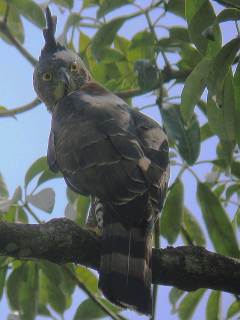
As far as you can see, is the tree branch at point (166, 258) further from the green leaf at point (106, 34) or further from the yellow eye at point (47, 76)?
the yellow eye at point (47, 76)

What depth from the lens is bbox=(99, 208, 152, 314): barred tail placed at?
12.2ft

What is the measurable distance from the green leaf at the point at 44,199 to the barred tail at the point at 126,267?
417 mm

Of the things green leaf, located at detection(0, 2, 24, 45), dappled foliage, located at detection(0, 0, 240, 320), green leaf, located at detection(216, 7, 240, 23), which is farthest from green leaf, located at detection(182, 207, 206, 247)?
green leaf, located at detection(216, 7, 240, 23)

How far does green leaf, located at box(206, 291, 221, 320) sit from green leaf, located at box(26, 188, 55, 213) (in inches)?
53.8

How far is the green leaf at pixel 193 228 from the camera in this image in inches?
203

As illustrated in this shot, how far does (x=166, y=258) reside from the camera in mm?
3891

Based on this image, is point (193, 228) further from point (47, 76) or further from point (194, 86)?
point (47, 76)

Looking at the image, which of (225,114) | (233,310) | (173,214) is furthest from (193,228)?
(225,114)

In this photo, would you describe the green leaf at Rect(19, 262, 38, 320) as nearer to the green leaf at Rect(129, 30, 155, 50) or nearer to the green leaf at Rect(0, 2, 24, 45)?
the green leaf at Rect(129, 30, 155, 50)

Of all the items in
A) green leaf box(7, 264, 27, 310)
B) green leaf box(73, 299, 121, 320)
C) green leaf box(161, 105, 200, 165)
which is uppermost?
green leaf box(161, 105, 200, 165)

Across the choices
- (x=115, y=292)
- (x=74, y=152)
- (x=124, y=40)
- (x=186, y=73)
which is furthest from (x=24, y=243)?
(x=124, y=40)

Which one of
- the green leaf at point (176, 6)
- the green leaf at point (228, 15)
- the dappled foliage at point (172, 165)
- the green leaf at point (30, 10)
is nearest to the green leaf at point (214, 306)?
the dappled foliage at point (172, 165)

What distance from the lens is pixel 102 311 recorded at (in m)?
4.83

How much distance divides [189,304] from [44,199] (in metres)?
1.46
